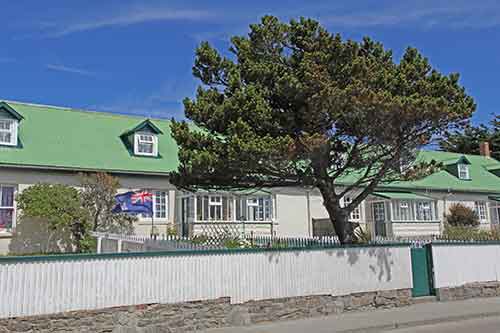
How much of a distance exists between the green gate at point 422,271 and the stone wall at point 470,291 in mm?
349

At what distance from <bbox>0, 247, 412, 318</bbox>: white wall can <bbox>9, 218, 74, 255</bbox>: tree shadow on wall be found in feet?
40.8

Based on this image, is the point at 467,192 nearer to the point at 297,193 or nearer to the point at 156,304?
the point at 297,193

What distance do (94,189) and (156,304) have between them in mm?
12566

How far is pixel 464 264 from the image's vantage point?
615 inches

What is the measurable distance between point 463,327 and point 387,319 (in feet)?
5.39

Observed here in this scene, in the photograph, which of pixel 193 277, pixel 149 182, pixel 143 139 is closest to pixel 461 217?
pixel 149 182

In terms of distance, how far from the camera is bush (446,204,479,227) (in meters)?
34.4

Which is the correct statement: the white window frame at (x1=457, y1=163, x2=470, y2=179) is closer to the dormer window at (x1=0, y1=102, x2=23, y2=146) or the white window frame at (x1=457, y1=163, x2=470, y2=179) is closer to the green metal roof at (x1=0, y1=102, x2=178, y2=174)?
the green metal roof at (x1=0, y1=102, x2=178, y2=174)

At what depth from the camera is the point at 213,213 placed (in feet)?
85.7

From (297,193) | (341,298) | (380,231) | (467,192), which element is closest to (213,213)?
(297,193)

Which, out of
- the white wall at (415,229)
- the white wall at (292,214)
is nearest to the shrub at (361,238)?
the white wall at (292,214)

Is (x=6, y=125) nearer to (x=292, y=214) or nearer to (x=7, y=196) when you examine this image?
(x=7, y=196)

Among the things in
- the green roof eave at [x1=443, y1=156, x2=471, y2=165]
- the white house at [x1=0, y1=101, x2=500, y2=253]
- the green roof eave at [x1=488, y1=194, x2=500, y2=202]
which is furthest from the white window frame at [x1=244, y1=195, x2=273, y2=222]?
the green roof eave at [x1=488, y1=194, x2=500, y2=202]

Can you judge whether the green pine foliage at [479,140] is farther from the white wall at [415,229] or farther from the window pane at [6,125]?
the window pane at [6,125]
